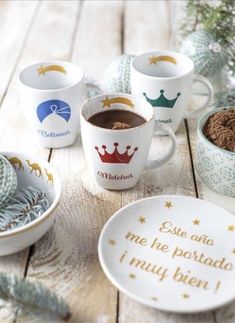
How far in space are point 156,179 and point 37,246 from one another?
23cm

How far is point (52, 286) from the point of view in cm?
62

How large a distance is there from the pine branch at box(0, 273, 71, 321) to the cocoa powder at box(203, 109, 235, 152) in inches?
13.3

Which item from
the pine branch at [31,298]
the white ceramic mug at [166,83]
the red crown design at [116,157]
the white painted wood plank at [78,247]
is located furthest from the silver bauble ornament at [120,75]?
the pine branch at [31,298]

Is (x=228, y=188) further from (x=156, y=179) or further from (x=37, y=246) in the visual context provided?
(x=37, y=246)

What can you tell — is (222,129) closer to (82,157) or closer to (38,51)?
(82,157)

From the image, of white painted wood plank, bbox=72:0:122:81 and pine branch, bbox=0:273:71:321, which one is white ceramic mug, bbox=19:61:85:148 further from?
pine branch, bbox=0:273:71:321

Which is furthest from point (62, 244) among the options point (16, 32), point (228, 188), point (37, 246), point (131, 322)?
point (16, 32)

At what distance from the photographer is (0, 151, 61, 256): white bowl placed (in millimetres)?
606

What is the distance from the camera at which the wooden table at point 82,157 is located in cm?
61

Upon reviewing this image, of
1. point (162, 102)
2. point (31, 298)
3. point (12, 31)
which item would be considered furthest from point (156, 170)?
point (12, 31)

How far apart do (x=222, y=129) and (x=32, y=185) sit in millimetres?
289

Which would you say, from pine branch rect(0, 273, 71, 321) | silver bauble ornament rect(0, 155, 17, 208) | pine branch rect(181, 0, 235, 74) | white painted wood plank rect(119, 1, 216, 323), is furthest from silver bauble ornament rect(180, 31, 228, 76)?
pine branch rect(0, 273, 71, 321)

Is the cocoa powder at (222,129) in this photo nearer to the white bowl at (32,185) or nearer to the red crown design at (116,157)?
the red crown design at (116,157)

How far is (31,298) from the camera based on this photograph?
21.7 inches
